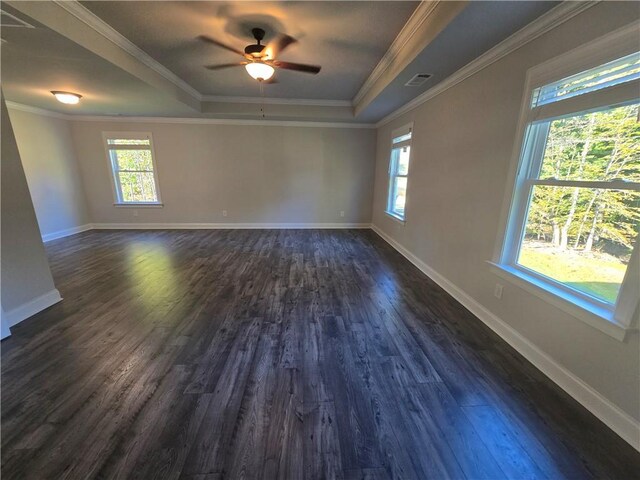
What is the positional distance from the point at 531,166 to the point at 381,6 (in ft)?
6.18

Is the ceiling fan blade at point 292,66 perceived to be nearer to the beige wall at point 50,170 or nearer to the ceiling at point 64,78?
the ceiling at point 64,78

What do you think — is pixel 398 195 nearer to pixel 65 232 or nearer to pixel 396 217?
pixel 396 217

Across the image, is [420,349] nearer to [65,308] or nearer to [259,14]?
[259,14]

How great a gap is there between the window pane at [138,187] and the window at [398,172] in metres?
5.57

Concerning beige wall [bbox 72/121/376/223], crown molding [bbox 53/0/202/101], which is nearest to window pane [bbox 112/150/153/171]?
beige wall [bbox 72/121/376/223]

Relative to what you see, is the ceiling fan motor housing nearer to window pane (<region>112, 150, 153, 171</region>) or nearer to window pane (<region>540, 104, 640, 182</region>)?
window pane (<region>540, 104, 640, 182</region>)

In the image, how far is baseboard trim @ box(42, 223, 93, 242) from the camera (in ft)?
16.7

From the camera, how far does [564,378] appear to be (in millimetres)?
1708

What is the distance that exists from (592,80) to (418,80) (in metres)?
1.84

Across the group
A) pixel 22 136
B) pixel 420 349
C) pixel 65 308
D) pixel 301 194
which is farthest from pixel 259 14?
pixel 22 136

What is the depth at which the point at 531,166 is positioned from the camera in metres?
2.04

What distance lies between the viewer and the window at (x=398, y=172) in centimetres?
455

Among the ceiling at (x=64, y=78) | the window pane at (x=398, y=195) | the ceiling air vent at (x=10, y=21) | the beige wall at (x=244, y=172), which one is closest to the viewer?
the ceiling air vent at (x=10, y=21)

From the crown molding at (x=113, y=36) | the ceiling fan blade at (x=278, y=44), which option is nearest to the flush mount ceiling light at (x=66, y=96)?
the crown molding at (x=113, y=36)
